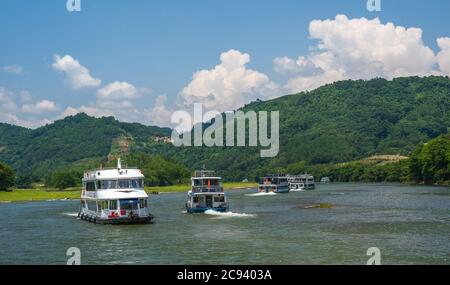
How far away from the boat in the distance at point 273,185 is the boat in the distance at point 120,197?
10345 centimetres

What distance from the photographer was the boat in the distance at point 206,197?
91750 mm

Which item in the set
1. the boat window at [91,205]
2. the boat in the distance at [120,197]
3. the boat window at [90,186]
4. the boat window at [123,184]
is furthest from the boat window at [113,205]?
the boat window at [90,186]

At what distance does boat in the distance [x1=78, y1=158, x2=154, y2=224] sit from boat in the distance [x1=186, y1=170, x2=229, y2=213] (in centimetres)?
1789

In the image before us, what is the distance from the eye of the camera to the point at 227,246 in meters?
52.9

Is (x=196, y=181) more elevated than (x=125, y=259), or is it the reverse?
(x=196, y=181)

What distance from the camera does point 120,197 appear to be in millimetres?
71750

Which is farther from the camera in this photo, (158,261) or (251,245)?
(251,245)

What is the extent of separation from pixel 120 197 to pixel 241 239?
20305 mm

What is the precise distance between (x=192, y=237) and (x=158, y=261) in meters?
14.0

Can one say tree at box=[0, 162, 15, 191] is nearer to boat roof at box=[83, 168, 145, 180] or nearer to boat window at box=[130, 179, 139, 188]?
boat roof at box=[83, 168, 145, 180]

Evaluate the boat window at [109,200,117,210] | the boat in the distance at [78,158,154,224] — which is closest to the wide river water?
the boat in the distance at [78,158,154,224]

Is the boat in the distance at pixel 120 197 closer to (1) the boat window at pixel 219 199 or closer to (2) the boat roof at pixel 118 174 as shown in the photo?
(2) the boat roof at pixel 118 174
